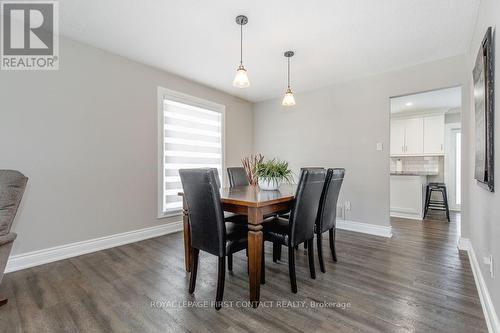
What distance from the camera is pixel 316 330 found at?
147cm

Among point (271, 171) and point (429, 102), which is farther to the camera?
point (429, 102)

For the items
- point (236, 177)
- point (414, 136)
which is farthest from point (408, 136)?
point (236, 177)

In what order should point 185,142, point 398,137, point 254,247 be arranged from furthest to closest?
point 398,137 < point 185,142 < point 254,247

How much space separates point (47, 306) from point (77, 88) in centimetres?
216

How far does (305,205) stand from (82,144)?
2.54 meters

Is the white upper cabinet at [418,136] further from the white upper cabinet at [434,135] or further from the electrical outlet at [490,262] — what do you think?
the electrical outlet at [490,262]

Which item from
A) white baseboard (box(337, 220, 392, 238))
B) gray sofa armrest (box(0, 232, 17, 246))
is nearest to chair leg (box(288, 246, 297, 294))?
gray sofa armrest (box(0, 232, 17, 246))

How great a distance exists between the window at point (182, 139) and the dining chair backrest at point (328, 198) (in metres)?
2.27

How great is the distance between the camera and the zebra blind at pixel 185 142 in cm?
361

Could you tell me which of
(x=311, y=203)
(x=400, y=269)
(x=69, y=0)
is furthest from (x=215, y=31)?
(x=400, y=269)

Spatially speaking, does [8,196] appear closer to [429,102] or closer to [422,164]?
[429,102]

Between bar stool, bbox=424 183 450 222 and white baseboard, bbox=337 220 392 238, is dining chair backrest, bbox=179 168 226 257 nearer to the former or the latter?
white baseboard, bbox=337 220 392 238

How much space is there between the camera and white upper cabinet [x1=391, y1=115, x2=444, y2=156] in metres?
5.16

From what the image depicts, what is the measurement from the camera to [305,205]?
6.32 feet
